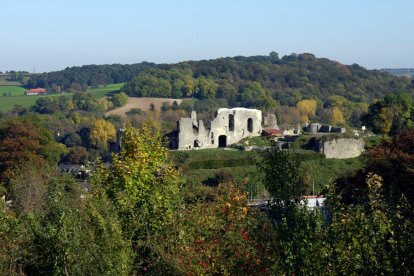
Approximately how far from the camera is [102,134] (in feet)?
238

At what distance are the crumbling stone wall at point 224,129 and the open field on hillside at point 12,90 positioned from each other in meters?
91.9

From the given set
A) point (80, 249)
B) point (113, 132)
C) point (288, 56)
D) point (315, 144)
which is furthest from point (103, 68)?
point (80, 249)

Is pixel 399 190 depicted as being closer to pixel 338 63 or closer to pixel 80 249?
pixel 80 249

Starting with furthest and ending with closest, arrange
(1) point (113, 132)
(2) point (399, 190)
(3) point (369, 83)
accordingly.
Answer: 1. (3) point (369, 83)
2. (1) point (113, 132)
3. (2) point (399, 190)

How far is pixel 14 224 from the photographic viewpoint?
51.7ft

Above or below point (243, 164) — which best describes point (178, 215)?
above

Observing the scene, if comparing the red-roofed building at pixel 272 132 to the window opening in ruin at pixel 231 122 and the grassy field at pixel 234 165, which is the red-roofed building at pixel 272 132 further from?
the grassy field at pixel 234 165

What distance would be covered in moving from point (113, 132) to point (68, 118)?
2049cm

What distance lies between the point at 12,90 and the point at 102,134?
79098mm

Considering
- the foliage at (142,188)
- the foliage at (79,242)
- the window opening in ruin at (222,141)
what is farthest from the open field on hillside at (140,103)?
the foliage at (79,242)

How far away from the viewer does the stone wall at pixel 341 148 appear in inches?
1774

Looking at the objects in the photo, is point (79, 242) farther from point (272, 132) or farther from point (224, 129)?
point (272, 132)

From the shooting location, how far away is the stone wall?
45062 mm

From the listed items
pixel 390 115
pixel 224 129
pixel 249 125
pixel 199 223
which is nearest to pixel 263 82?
pixel 390 115
